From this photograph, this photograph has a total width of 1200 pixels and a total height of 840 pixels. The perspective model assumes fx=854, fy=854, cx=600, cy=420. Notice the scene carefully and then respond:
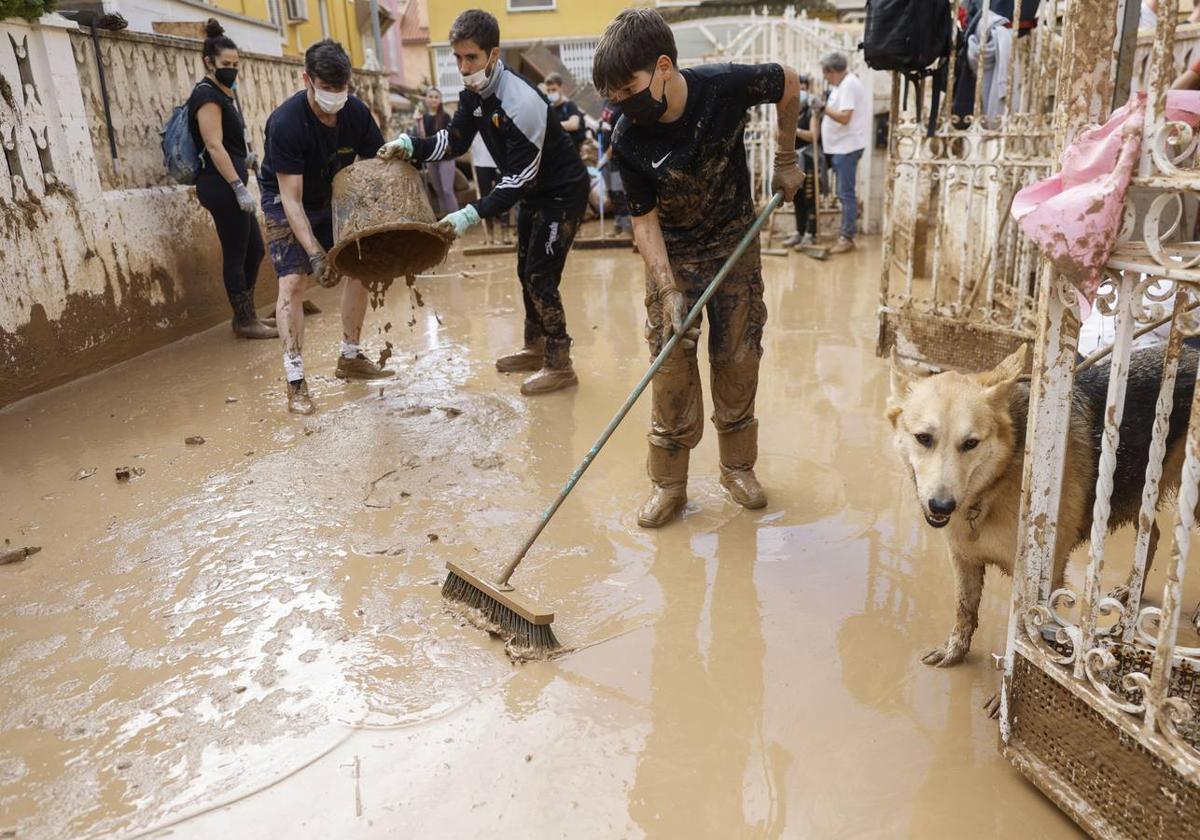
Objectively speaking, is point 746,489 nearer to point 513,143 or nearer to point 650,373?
point 650,373

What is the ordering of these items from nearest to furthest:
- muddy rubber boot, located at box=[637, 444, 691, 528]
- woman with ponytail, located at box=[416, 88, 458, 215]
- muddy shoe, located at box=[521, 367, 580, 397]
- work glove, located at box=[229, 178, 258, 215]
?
muddy rubber boot, located at box=[637, 444, 691, 528] → muddy shoe, located at box=[521, 367, 580, 397] → work glove, located at box=[229, 178, 258, 215] → woman with ponytail, located at box=[416, 88, 458, 215]

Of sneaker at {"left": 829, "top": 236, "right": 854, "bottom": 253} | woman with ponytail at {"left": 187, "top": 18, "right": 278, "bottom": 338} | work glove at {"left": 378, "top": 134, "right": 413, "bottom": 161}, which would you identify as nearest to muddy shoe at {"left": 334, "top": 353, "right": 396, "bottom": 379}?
woman with ponytail at {"left": 187, "top": 18, "right": 278, "bottom": 338}

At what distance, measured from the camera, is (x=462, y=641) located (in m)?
3.03

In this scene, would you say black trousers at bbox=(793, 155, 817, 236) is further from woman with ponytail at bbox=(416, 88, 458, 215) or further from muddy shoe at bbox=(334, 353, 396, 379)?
muddy shoe at bbox=(334, 353, 396, 379)

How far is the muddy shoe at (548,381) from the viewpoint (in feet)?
18.4

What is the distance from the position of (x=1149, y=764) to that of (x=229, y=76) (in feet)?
22.3

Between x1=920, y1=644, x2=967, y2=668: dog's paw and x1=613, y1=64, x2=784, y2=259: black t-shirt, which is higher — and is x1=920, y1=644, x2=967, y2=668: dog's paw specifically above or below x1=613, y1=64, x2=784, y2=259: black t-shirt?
below

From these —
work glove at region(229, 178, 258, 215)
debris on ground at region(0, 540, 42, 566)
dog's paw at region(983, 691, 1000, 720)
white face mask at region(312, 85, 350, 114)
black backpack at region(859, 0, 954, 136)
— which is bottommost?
dog's paw at region(983, 691, 1000, 720)

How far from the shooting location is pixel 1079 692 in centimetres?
A: 210

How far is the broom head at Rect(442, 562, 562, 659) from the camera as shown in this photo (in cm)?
293

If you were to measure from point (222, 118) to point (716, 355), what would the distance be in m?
4.68

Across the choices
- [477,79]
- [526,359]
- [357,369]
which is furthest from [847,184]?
[357,369]

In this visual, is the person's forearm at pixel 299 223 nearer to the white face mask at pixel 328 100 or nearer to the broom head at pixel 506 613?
the white face mask at pixel 328 100

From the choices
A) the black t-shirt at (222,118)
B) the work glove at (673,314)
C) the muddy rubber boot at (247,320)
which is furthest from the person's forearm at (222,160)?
the work glove at (673,314)
